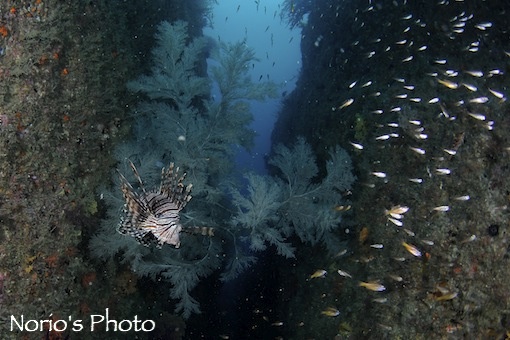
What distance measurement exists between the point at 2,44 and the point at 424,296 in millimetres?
5073

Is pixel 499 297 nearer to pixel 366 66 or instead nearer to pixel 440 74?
pixel 440 74

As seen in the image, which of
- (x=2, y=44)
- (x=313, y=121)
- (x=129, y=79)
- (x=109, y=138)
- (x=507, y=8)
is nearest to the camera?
(x=2, y=44)

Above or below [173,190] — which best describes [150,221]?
below

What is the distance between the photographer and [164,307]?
15.8 ft

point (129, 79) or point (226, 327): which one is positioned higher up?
point (129, 79)

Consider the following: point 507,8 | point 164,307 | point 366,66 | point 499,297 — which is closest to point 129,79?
point 164,307

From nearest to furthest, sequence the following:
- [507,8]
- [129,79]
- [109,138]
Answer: [109,138] < [129,79] < [507,8]

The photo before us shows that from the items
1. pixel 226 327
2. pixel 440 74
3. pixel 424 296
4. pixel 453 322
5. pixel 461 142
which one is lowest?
pixel 226 327

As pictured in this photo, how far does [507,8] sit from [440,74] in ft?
5.72

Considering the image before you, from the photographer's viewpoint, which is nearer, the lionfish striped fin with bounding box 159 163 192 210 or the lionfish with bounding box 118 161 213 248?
the lionfish with bounding box 118 161 213 248

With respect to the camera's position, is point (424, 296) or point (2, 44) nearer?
point (2, 44)

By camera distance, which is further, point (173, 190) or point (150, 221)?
point (173, 190)

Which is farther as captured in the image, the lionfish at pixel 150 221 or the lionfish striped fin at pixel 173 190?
the lionfish striped fin at pixel 173 190

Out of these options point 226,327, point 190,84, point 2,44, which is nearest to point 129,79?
point 190,84
